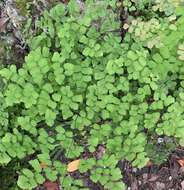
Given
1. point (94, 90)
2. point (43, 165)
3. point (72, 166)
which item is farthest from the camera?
point (72, 166)

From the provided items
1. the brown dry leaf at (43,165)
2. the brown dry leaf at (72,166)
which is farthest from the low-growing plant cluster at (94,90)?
the brown dry leaf at (72,166)

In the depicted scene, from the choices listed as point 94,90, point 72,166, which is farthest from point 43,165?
point 94,90

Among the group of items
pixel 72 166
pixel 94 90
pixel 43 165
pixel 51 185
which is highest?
pixel 94 90

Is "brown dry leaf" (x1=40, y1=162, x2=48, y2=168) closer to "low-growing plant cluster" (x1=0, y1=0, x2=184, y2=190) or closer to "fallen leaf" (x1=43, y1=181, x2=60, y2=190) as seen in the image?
"low-growing plant cluster" (x1=0, y1=0, x2=184, y2=190)

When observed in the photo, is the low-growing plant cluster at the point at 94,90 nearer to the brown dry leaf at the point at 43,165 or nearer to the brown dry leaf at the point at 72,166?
the brown dry leaf at the point at 43,165

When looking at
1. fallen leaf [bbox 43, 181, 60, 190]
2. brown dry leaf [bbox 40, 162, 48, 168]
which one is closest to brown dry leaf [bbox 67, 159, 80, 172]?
fallen leaf [bbox 43, 181, 60, 190]

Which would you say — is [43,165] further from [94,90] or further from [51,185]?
[94,90]

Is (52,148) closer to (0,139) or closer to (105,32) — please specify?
(0,139)

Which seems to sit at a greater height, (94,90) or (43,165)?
(94,90)

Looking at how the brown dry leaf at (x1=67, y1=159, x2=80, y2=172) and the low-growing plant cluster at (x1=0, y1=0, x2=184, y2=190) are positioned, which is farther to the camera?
the brown dry leaf at (x1=67, y1=159, x2=80, y2=172)
